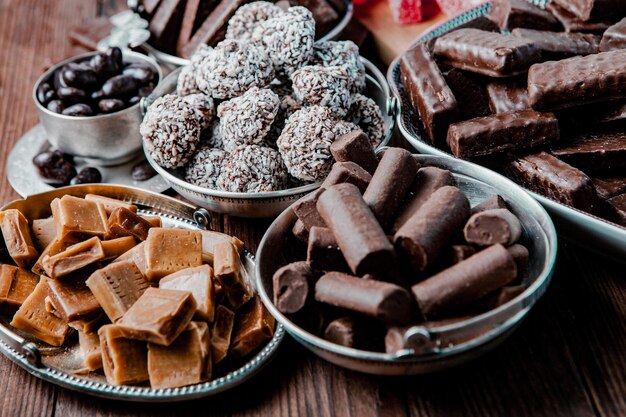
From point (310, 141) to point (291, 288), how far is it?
21.5 inches

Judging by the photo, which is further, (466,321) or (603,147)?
(603,147)

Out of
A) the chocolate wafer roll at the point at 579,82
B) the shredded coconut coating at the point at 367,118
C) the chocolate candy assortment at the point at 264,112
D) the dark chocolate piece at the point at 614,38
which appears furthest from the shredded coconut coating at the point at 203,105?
the dark chocolate piece at the point at 614,38

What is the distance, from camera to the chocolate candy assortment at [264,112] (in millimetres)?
1932

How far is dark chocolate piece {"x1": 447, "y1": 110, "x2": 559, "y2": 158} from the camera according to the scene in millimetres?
1849

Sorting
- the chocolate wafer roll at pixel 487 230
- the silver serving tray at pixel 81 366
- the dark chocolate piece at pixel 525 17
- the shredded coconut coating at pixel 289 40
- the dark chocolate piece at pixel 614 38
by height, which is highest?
the dark chocolate piece at pixel 614 38

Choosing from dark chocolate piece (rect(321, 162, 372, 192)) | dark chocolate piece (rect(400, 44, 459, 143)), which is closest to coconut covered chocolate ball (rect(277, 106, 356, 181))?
dark chocolate piece (rect(321, 162, 372, 192))

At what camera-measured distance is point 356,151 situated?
5.89ft

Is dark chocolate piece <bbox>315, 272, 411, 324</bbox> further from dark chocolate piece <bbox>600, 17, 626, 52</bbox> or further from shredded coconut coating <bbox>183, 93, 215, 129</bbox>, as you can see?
dark chocolate piece <bbox>600, 17, 626, 52</bbox>

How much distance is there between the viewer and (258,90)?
79.1 inches

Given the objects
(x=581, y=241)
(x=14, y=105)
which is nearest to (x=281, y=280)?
(x=581, y=241)

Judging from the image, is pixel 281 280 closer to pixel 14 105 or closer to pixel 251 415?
pixel 251 415

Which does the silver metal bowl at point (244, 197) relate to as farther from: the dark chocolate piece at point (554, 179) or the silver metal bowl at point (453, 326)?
the dark chocolate piece at point (554, 179)

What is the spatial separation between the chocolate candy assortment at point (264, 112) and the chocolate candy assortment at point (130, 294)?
25 centimetres

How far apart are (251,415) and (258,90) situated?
38.3 inches
